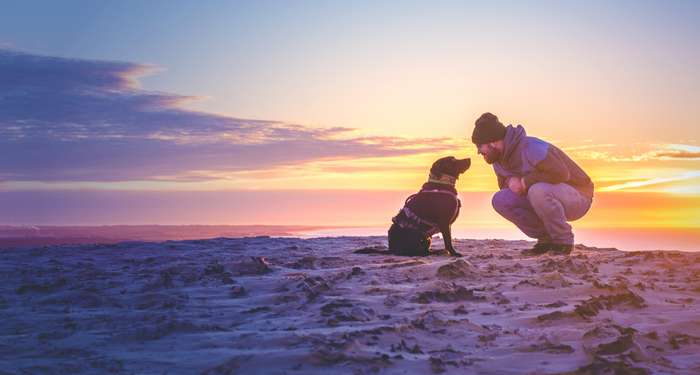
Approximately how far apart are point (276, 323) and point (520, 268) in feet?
9.48

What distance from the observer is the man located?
704 cm

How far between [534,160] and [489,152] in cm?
53

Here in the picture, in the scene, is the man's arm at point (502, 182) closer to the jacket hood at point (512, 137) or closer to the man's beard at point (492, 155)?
the man's beard at point (492, 155)

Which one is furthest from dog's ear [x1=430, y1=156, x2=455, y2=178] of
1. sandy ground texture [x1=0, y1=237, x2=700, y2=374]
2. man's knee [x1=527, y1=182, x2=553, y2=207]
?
sandy ground texture [x1=0, y1=237, x2=700, y2=374]

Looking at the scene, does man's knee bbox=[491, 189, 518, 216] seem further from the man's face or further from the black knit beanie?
the black knit beanie

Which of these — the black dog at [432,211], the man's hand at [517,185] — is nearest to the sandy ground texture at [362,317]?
the black dog at [432,211]

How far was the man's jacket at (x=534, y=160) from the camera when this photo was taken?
7.02 metres

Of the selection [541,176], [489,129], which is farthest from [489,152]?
[541,176]

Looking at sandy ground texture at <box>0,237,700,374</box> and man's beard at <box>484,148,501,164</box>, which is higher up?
man's beard at <box>484,148,501,164</box>

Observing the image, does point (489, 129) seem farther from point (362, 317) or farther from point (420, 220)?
point (362, 317)

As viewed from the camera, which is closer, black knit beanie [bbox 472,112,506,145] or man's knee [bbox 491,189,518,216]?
black knit beanie [bbox 472,112,506,145]

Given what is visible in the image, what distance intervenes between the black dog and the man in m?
0.45

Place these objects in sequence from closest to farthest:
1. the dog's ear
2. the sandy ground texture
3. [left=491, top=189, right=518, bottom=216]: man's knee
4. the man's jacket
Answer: the sandy ground texture → the man's jacket → the dog's ear → [left=491, top=189, right=518, bottom=216]: man's knee

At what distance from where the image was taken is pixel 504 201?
7.66m
